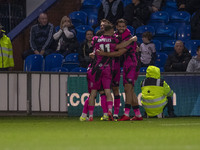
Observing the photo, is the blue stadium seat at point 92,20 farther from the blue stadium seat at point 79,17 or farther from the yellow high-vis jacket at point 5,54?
the yellow high-vis jacket at point 5,54

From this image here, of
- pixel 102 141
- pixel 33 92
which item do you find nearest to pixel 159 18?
pixel 33 92

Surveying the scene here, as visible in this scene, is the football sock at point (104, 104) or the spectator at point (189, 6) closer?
the football sock at point (104, 104)

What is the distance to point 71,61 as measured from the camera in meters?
14.4

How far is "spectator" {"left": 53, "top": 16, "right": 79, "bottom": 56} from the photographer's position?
14.8 metres

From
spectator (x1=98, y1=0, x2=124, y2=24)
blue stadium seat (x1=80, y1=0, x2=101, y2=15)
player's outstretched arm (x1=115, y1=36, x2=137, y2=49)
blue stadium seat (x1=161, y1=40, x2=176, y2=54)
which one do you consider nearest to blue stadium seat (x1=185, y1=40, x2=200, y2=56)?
blue stadium seat (x1=161, y1=40, x2=176, y2=54)

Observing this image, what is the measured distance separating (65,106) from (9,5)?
6.42 m

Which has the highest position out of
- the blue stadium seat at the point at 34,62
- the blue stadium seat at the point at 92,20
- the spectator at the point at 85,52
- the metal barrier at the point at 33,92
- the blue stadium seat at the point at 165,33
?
the blue stadium seat at the point at 92,20

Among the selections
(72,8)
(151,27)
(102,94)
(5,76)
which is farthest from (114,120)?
(72,8)

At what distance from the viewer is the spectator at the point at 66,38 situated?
1477cm

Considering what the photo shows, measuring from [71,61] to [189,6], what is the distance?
163 inches

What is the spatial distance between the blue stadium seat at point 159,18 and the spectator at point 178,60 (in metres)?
2.67

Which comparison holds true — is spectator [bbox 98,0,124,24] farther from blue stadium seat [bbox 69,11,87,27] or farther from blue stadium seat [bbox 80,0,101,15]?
blue stadium seat [bbox 80,0,101,15]

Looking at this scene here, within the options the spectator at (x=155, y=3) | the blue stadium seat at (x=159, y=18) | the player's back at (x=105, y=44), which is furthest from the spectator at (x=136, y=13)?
the player's back at (x=105, y=44)

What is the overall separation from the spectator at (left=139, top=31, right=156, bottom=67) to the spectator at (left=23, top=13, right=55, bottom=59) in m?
2.66
